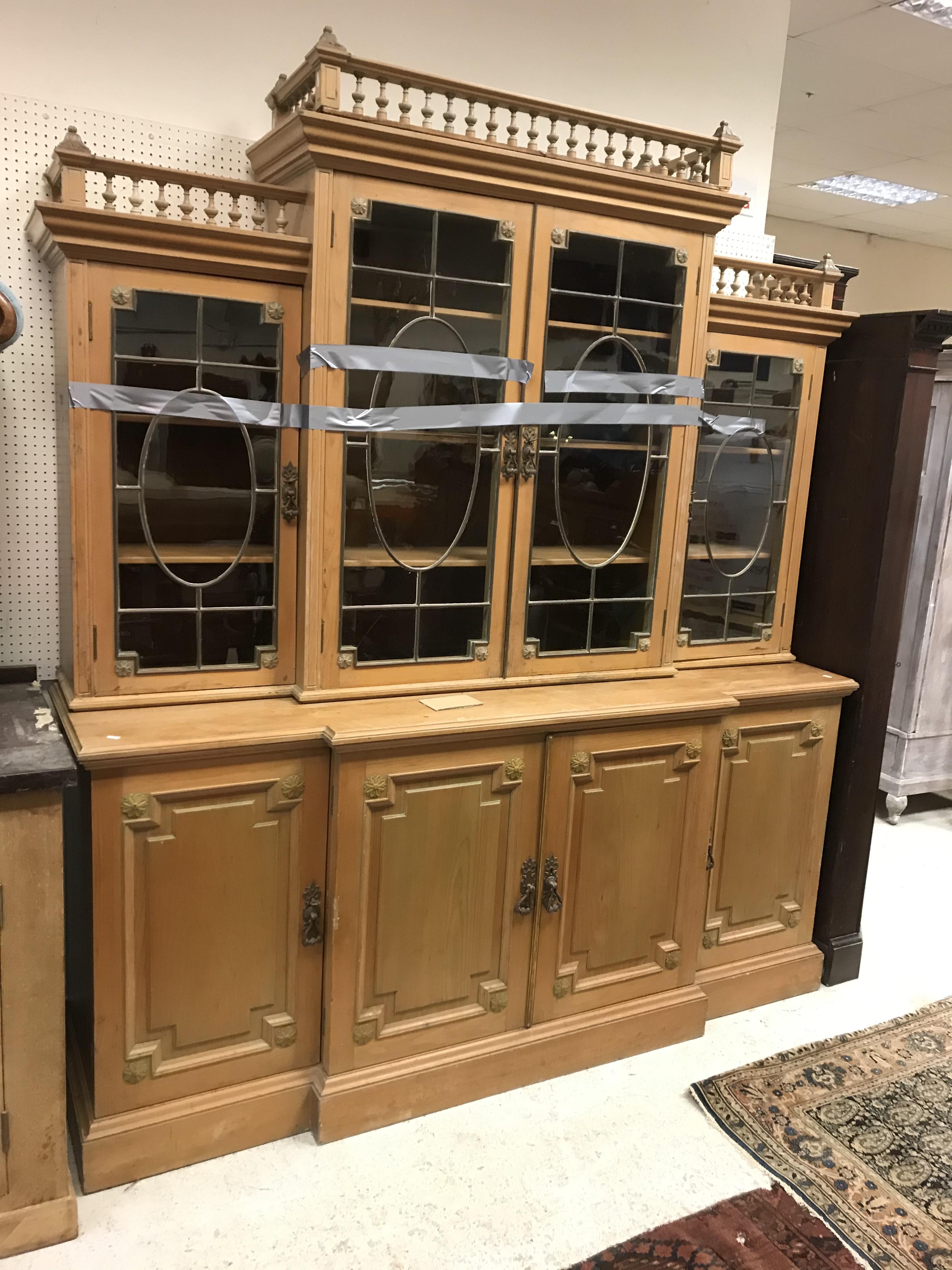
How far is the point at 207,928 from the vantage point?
2.12 meters

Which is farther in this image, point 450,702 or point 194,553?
point 450,702


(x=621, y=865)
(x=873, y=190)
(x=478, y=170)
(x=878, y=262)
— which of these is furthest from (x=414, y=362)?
(x=878, y=262)

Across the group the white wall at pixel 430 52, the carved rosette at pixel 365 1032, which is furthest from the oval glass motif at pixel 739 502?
the carved rosette at pixel 365 1032

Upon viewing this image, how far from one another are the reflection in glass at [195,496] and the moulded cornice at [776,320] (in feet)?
4.15

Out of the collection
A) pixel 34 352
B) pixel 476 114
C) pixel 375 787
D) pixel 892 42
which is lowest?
pixel 375 787

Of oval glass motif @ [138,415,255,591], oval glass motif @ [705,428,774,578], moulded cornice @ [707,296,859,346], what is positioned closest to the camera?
oval glass motif @ [138,415,255,591]

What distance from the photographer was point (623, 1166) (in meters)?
2.24

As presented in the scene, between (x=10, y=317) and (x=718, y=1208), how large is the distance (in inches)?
93.5

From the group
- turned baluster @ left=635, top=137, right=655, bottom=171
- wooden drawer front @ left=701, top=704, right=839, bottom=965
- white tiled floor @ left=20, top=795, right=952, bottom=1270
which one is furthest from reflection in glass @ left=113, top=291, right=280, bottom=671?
wooden drawer front @ left=701, top=704, right=839, bottom=965

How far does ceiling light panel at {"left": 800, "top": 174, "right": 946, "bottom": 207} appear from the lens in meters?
6.08

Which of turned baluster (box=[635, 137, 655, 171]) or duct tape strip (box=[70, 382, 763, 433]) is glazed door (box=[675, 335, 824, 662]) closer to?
duct tape strip (box=[70, 382, 763, 433])

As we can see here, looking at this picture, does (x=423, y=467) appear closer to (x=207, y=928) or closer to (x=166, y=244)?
(x=166, y=244)

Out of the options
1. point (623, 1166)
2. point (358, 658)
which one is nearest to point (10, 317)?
point (358, 658)

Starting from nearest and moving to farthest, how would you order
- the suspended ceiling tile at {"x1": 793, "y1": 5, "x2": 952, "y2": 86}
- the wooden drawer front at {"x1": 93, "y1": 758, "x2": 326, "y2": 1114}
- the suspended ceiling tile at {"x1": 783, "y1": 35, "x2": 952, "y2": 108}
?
the wooden drawer front at {"x1": 93, "y1": 758, "x2": 326, "y2": 1114}, the suspended ceiling tile at {"x1": 793, "y1": 5, "x2": 952, "y2": 86}, the suspended ceiling tile at {"x1": 783, "y1": 35, "x2": 952, "y2": 108}
